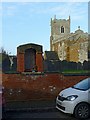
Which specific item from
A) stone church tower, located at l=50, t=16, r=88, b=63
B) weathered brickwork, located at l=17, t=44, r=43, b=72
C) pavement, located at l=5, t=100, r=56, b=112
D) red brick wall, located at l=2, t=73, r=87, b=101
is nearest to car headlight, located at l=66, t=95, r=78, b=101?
pavement, located at l=5, t=100, r=56, b=112

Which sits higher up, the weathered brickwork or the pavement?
the weathered brickwork

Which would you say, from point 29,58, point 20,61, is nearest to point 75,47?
point 29,58

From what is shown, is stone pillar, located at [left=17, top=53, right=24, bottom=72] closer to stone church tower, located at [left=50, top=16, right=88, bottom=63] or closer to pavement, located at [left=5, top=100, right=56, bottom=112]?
pavement, located at [left=5, top=100, right=56, bottom=112]

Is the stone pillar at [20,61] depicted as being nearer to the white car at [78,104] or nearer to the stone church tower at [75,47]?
the white car at [78,104]

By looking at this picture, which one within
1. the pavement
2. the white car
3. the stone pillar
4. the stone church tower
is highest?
the stone church tower

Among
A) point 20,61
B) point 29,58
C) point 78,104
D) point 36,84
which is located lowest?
point 78,104

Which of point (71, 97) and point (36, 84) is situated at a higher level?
point (36, 84)

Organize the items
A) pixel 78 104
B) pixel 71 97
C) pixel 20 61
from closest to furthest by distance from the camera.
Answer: pixel 78 104, pixel 71 97, pixel 20 61

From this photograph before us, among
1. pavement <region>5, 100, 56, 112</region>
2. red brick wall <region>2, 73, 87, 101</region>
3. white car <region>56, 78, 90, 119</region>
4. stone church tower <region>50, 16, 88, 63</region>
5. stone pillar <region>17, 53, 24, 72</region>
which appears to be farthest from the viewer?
stone church tower <region>50, 16, 88, 63</region>

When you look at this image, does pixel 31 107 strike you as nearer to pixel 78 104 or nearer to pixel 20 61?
pixel 78 104

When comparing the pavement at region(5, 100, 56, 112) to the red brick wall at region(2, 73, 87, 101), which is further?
the red brick wall at region(2, 73, 87, 101)

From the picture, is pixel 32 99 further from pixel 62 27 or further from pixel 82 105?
pixel 62 27

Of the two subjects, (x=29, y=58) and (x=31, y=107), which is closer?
(x=31, y=107)

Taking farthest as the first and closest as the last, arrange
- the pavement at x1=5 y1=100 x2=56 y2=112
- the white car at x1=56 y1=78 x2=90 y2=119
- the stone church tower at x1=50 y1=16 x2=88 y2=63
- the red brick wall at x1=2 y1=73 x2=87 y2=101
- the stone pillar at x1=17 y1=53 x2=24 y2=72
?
the stone church tower at x1=50 y1=16 x2=88 y2=63, the stone pillar at x1=17 y1=53 x2=24 y2=72, the red brick wall at x1=2 y1=73 x2=87 y2=101, the pavement at x1=5 y1=100 x2=56 y2=112, the white car at x1=56 y1=78 x2=90 y2=119
